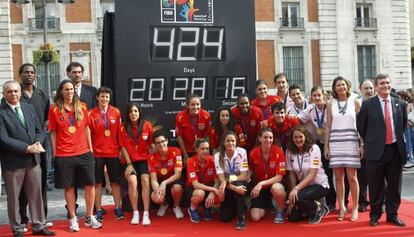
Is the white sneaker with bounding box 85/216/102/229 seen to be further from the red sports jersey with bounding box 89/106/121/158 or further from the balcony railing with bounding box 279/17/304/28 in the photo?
the balcony railing with bounding box 279/17/304/28

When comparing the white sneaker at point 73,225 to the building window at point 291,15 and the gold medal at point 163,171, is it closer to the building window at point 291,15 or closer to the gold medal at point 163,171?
the gold medal at point 163,171

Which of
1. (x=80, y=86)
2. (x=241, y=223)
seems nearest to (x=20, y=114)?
(x=80, y=86)

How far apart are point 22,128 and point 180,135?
2.11 meters

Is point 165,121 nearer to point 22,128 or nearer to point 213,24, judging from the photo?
point 213,24

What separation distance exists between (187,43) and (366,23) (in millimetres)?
25650

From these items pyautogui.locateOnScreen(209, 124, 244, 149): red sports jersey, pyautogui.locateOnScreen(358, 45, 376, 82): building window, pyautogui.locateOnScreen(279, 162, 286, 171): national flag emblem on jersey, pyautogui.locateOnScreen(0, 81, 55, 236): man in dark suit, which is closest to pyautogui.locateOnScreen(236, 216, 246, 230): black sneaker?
pyautogui.locateOnScreen(279, 162, 286, 171): national flag emblem on jersey

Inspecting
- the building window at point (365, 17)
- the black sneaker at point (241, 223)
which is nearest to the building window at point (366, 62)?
the building window at point (365, 17)

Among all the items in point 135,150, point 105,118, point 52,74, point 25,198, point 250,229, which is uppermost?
point 52,74

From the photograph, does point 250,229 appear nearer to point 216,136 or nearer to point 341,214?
point 341,214

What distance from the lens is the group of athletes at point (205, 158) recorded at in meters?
6.29

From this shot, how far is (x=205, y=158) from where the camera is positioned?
6.70 meters

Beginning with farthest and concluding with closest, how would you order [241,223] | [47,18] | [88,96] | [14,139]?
1. [47,18]
2. [88,96]
3. [241,223]
4. [14,139]

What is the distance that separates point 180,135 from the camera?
7.09m

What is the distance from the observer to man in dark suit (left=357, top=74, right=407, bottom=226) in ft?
19.6
